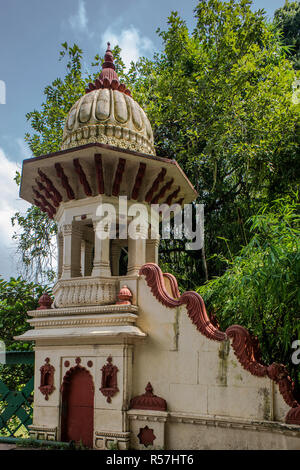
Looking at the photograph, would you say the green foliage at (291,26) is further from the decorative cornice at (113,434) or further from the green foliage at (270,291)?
the decorative cornice at (113,434)

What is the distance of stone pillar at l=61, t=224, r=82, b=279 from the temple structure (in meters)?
0.02

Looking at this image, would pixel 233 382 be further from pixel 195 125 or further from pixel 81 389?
pixel 195 125

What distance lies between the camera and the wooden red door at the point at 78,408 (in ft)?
21.8

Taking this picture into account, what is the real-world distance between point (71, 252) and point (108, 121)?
236cm

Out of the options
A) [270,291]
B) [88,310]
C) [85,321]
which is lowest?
[85,321]

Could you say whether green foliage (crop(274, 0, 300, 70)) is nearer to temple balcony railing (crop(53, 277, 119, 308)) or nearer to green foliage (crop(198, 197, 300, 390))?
green foliage (crop(198, 197, 300, 390))

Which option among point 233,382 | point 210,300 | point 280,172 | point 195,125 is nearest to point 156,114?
point 195,125

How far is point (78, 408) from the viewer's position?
22.2ft

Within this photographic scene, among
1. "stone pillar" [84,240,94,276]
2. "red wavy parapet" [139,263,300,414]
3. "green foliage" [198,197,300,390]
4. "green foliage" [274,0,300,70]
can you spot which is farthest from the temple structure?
"green foliage" [274,0,300,70]

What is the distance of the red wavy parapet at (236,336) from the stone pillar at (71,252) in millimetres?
1309

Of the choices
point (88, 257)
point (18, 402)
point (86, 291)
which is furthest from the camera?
point (88, 257)

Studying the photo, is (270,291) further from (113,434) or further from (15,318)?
(15,318)

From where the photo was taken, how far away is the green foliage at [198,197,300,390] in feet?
19.1

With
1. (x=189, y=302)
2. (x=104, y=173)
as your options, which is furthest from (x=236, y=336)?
(x=104, y=173)
